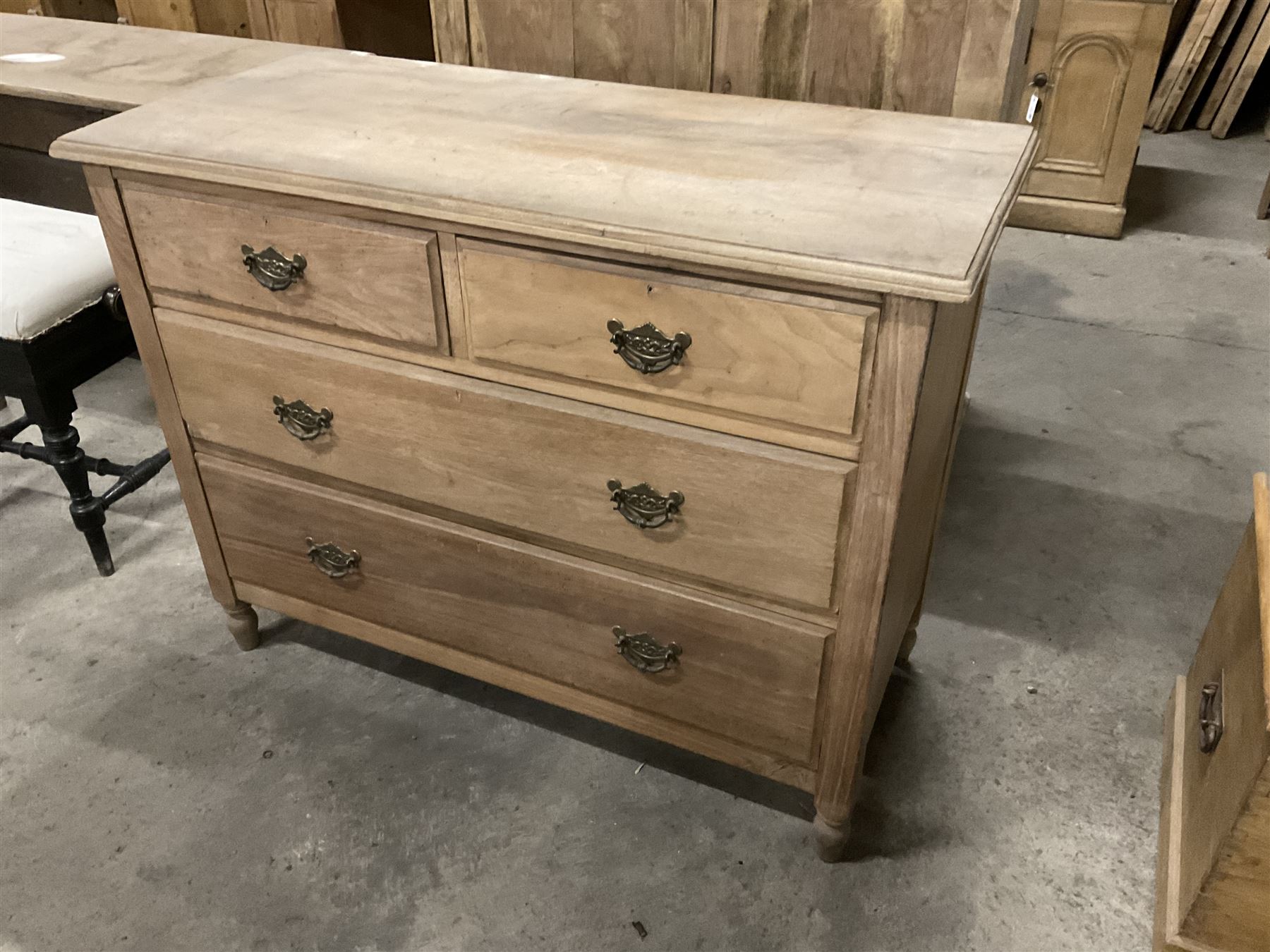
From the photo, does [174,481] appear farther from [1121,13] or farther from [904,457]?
[1121,13]

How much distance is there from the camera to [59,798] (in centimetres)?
160

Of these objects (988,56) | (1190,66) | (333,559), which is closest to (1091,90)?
(1190,66)

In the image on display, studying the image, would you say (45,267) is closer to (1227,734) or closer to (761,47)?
(761,47)

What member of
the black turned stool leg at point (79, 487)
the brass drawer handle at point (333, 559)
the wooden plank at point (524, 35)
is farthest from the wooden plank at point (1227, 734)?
the black turned stool leg at point (79, 487)

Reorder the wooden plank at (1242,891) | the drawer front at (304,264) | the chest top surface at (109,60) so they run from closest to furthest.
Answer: the wooden plank at (1242,891)
the drawer front at (304,264)
the chest top surface at (109,60)

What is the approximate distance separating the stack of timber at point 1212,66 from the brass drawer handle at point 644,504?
4.10 meters

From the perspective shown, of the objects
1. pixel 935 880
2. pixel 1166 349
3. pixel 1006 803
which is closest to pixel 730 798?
pixel 935 880

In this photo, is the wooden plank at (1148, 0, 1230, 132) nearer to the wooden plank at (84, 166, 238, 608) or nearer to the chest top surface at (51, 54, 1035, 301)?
the chest top surface at (51, 54, 1035, 301)

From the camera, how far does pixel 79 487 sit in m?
1.96

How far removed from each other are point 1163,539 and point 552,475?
1.51 meters

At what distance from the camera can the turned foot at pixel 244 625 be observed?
71.2 inches

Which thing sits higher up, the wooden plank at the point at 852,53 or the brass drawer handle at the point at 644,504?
the wooden plank at the point at 852,53

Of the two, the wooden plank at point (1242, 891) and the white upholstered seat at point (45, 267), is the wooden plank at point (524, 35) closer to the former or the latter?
the white upholstered seat at point (45, 267)

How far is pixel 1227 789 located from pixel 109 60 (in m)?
2.14
